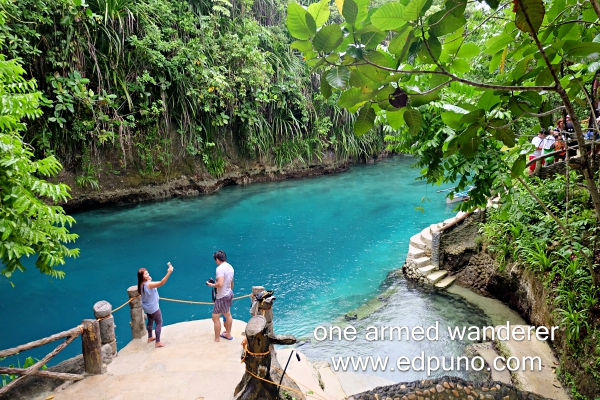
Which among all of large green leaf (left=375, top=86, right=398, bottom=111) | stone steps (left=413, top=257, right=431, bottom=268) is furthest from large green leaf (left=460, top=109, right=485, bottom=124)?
stone steps (left=413, top=257, right=431, bottom=268)

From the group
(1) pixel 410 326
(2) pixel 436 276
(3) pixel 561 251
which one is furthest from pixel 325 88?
(2) pixel 436 276

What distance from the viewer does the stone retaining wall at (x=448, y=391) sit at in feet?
Result: 11.4

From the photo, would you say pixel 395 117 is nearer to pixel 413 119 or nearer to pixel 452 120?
pixel 413 119

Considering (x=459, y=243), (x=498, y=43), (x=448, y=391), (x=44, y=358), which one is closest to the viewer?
(x=498, y=43)

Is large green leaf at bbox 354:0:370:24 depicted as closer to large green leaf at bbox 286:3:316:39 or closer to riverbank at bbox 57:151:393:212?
large green leaf at bbox 286:3:316:39

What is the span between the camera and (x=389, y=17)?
4.01 feet

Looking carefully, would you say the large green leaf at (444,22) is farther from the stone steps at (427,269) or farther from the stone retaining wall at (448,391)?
the stone steps at (427,269)

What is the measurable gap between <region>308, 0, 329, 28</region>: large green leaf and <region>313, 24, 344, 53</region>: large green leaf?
0.18 ft

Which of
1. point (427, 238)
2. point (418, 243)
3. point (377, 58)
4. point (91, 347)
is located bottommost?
point (418, 243)

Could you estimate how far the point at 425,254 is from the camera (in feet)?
22.6

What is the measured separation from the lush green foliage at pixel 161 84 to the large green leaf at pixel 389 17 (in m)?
6.42

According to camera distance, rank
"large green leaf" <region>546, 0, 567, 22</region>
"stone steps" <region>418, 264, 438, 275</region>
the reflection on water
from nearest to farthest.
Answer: "large green leaf" <region>546, 0, 567, 22</region> → the reflection on water → "stone steps" <region>418, 264, 438, 275</region>

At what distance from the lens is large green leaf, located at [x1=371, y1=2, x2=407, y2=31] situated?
120cm

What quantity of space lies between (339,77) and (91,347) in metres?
3.41
